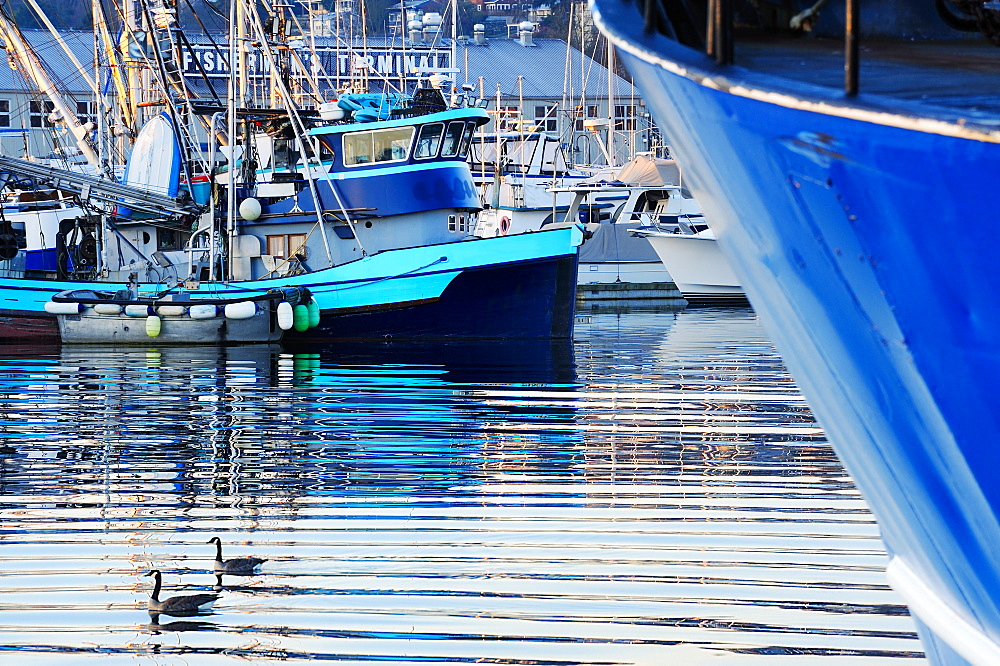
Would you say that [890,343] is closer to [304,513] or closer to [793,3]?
[793,3]

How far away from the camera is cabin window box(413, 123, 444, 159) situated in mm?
23469

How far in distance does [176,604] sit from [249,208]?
58.1 feet

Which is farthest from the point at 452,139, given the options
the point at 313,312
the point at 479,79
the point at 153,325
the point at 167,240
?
the point at 479,79

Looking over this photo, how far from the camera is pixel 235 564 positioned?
696 cm

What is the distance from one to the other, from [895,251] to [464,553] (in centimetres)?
472

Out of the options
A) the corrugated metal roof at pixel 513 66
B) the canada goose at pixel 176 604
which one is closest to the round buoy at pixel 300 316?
the canada goose at pixel 176 604

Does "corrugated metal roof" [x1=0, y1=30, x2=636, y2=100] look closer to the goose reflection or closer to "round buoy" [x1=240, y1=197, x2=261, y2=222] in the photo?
"round buoy" [x1=240, y1=197, x2=261, y2=222]

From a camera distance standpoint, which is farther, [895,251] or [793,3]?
[793,3]

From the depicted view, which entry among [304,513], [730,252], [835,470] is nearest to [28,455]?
[304,513]

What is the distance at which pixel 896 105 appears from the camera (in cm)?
274

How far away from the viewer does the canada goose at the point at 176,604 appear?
616cm

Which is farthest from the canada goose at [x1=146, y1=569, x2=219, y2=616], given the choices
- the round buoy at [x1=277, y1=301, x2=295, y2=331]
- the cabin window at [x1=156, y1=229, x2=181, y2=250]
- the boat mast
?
the boat mast

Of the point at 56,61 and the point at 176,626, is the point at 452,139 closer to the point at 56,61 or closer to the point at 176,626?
the point at 176,626

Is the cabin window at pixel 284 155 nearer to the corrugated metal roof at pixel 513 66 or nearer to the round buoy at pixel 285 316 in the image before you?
the round buoy at pixel 285 316
